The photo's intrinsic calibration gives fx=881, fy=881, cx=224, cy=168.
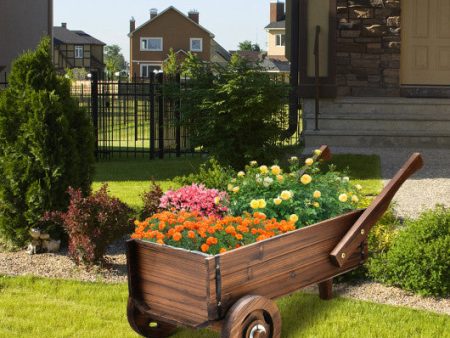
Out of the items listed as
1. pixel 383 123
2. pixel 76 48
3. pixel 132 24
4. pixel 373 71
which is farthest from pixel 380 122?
pixel 76 48

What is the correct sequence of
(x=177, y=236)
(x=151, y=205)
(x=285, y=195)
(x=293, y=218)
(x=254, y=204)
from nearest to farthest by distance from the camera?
1. (x=177, y=236)
2. (x=293, y=218)
3. (x=254, y=204)
4. (x=285, y=195)
5. (x=151, y=205)

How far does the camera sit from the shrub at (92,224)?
7.00 meters

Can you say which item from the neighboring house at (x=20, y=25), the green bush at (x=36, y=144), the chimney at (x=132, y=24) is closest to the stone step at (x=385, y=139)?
the neighboring house at (x=20, y=25)

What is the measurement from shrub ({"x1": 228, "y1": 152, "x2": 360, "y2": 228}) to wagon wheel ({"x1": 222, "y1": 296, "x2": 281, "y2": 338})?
40.0 inches

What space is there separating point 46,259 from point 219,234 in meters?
2.71

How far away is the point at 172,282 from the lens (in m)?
5.05

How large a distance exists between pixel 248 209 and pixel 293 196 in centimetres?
36

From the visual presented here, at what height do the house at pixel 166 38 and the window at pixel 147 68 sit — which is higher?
the house at pixel 166 38

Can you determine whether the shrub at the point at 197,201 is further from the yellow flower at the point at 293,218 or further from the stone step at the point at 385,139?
the stone step at the point at 385,139

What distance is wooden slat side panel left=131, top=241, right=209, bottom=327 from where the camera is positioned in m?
4.90

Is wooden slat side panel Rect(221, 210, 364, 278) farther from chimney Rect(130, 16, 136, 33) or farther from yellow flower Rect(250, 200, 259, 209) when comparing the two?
chimney Rect(130, 16, 136, 33)

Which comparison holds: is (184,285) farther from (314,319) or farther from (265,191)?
(265,191)

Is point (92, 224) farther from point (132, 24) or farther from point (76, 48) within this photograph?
point (76, 48)

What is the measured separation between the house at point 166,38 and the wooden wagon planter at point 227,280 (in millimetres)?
75887
